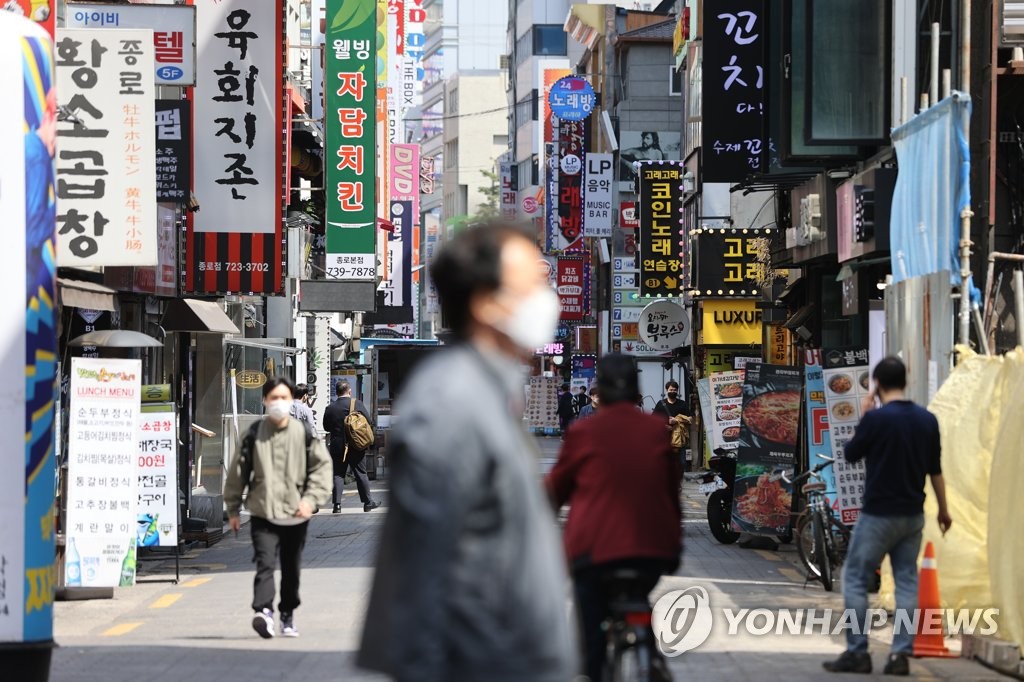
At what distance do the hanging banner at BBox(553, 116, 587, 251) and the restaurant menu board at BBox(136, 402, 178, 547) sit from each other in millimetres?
46934

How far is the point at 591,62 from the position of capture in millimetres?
75062

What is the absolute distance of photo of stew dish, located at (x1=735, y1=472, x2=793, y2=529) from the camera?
1897 centimetres

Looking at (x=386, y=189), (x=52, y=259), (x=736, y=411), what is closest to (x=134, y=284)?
(x=736, y=411)

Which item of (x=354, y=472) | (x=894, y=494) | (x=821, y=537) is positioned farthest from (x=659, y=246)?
(x=894, y=494)

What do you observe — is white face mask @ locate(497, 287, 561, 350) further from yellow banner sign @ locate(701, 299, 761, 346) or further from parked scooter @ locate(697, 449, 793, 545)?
yellow banner sign @ locate(701, 299, 761, 346)

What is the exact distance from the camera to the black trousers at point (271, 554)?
11852 millimetres

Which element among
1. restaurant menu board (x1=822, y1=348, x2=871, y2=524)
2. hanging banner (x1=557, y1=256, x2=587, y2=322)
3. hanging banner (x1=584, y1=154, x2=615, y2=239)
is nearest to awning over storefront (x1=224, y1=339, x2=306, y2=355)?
restaurant menu board (x1=822, y1=348, x2=871, y2=524)

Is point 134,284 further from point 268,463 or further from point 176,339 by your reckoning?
point 268,463

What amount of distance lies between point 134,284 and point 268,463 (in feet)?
22.1

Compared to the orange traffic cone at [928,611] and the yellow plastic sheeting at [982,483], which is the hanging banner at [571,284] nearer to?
the yellow plastic sheeting at [982,483]

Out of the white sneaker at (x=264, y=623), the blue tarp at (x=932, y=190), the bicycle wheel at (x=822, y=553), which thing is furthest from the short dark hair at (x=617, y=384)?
the bicycle wheel at (x=822, y=553)

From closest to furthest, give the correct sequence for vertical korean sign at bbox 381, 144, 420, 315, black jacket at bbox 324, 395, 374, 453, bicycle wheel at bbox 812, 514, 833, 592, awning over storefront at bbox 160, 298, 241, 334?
bicycle wheel at bbox 812, 514, 833, 592, awning over storefront at bbox 160, 298, 241, 334, black jacket at bbox 324, 395, 374, 453, vertical korean sign at bbox 381, 144, 420, 315

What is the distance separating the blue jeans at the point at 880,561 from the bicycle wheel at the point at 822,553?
483 cm
